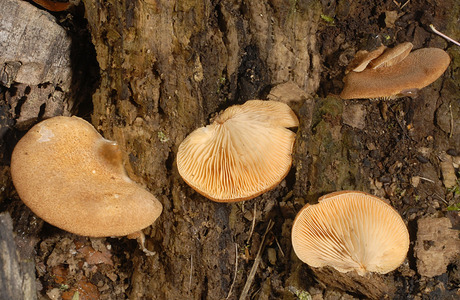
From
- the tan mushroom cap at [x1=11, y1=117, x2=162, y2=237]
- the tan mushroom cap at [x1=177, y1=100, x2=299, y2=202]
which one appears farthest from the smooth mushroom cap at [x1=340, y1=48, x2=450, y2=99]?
the tan mushroom cap at [x1=11, y1=117, x2=162, y2=237]

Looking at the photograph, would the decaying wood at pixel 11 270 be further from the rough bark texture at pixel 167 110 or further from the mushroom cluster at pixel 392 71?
the mushroom cluster at pixel 392 71

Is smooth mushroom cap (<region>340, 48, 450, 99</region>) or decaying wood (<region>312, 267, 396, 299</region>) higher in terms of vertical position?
smooth mushroom cap (<region>340, 48, 450, 99</region>)

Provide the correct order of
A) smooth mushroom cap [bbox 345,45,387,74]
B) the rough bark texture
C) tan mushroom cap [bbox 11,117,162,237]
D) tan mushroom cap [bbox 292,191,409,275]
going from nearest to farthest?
tan mushroom cap [bbox 11,117,162,237] → tan mushroom cap [bbox 292,191,409,275] → the rough bark texture → smooth mushroom cap [bbox 345,45,387,74]

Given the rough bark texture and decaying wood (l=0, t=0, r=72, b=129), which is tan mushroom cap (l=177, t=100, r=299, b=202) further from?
decaying wood (l=0, t=0, r=72, b=129)

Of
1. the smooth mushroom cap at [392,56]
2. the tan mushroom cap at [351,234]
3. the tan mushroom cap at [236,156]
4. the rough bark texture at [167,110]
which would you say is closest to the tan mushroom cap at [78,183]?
the rough bark texture at [167,110]

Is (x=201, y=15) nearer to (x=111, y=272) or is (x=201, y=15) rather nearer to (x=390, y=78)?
(x=390, y=78)

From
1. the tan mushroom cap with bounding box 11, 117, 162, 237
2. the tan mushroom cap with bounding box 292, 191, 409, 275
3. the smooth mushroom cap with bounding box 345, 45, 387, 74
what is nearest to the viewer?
the tan mushroom cap with bounding box 11, 117, 162, 237

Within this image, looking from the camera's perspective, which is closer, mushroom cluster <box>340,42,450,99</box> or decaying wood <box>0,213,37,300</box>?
decaying wood <box>0,213,37,300</box>

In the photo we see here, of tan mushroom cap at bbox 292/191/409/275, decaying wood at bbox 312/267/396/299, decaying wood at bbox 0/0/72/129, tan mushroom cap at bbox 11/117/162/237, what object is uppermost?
decaying wood at bbox 0/0/72/129
